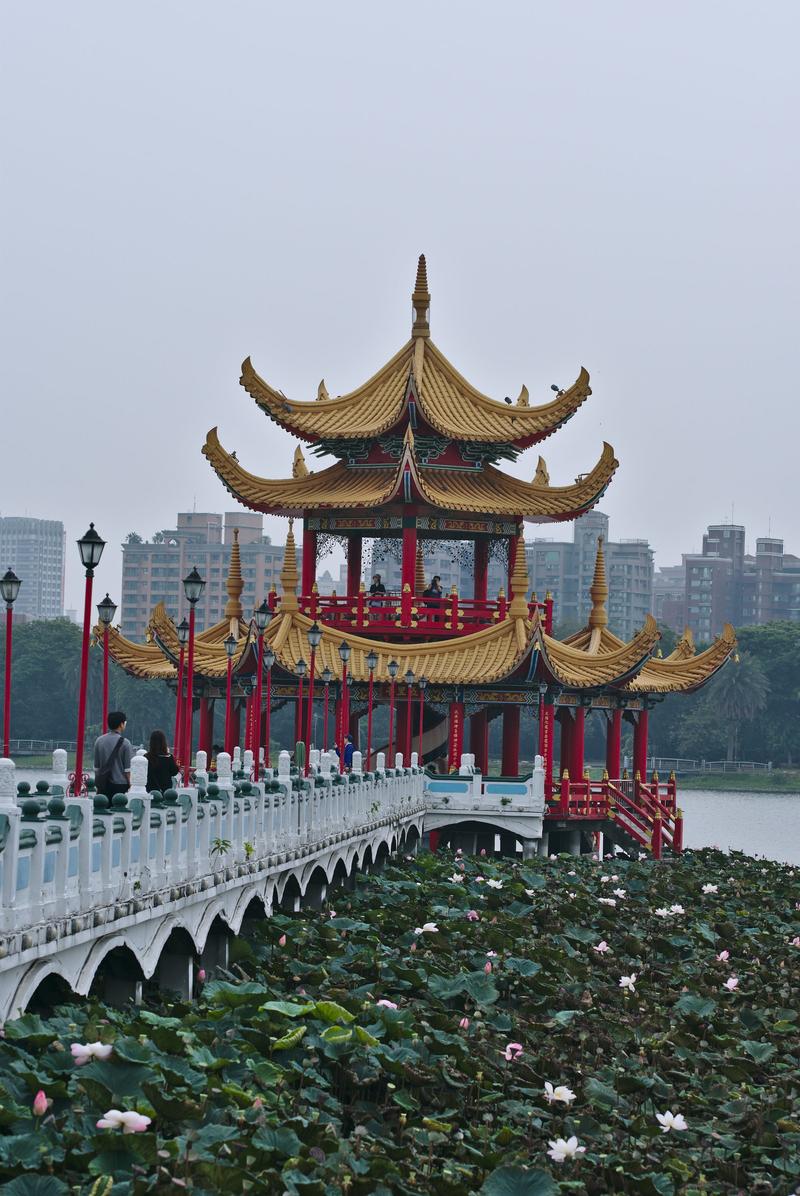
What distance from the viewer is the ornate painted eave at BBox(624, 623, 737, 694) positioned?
49312 mm

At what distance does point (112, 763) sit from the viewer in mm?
19625

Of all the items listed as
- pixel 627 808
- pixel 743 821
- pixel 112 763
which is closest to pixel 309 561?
pixel 627 808

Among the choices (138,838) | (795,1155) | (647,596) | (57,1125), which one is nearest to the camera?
(57,1125)

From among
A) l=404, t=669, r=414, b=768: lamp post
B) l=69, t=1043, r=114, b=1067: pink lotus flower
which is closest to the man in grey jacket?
l=69, t=1043, r=114, b=1067: pink lotus flower

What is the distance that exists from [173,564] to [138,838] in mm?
153764

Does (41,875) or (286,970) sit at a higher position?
(41,875)

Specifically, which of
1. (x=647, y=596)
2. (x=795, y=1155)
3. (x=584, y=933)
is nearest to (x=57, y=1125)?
(x=795, y=1155)

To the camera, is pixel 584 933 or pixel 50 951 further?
pixel 584 933

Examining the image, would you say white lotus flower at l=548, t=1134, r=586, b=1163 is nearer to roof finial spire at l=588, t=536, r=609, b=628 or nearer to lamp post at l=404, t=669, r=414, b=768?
lamp post at l=404, t=669, r=414, b=768

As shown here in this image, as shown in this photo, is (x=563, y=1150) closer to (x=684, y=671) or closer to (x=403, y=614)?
(x=403, y=614)

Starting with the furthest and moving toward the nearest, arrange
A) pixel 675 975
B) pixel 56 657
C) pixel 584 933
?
pixel 56 657 → pixel 584 933 → pixel 675 975

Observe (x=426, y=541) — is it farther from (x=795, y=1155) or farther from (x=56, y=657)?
(x=56, y=657)

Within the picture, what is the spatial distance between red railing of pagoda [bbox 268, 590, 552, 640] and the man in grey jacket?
85.0ft

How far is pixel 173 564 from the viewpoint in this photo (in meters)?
170
